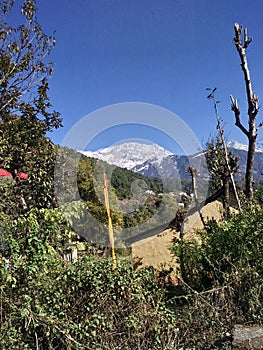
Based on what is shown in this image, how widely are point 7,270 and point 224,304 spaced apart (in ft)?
7.02

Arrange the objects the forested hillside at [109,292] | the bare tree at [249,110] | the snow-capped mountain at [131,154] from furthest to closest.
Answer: the bare tree at [249,110], the snow-capped mountain at [131,154], the forested hillside at [109,292]

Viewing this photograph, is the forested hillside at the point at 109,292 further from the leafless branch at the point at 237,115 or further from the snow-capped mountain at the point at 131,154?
the leafless branch at the point at 237,115

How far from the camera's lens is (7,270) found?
3.20 m

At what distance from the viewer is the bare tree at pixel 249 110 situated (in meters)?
7.07

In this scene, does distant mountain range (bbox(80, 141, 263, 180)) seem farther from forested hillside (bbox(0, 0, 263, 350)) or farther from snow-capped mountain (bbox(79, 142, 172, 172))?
forested hillside (bbox(0, 0, 263, 350))

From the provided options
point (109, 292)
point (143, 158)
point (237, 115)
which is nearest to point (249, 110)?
point (237, 115)

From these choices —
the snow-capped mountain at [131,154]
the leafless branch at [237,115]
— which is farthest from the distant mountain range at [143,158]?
the leafless branch at [237,115]

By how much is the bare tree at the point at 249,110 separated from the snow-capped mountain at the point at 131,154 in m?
2.01

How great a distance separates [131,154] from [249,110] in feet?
9.34

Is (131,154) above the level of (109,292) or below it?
above

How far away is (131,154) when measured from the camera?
576 centimetres

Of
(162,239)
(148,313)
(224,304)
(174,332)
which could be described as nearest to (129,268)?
(148,313)

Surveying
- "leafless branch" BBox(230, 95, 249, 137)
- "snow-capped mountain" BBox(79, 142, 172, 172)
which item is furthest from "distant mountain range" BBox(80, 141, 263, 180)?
"leafless branch" BBox(230, 95, 249, 137)

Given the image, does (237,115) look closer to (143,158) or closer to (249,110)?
(249,110)
